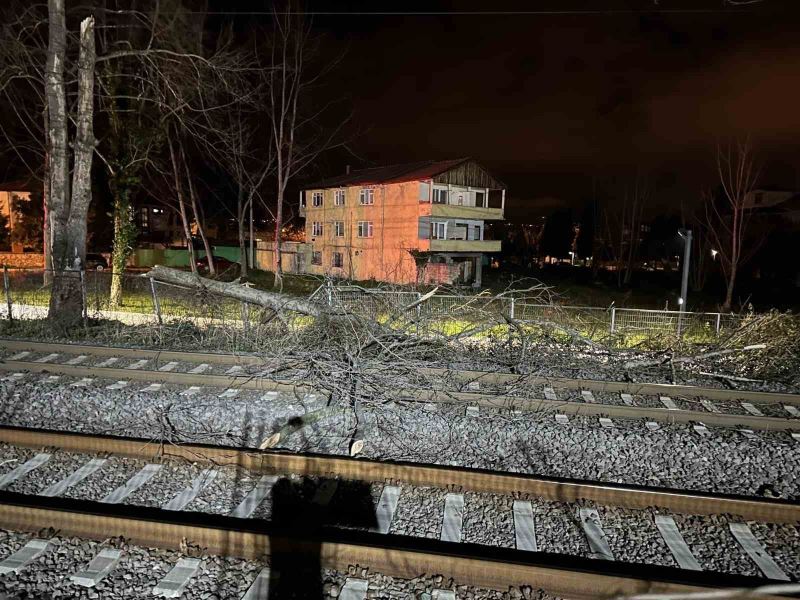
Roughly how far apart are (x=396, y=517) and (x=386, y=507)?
7.1 inches

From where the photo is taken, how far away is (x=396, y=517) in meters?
4.86

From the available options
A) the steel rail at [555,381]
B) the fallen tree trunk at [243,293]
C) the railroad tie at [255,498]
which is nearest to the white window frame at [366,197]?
the fallen tree trunk at [243,293]

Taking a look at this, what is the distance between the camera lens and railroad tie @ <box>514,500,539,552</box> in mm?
4508

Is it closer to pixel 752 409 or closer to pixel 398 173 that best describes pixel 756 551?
pixel 752 409

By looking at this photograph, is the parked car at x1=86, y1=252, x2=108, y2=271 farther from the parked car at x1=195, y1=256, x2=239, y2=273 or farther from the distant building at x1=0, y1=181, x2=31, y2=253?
the distant building at x1=0, y1=181, x2=31, y2=253

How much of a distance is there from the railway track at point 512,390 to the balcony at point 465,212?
29.2 meters

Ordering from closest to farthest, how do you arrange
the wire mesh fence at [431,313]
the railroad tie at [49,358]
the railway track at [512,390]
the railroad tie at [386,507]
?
the railroad tie at [386,507] < the railway track at [512,390] < the railroad tie at [49,358] < the wire mesh fence at [431,313]

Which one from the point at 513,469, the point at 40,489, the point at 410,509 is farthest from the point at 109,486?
the point at 513,469

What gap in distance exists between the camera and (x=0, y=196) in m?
51.5

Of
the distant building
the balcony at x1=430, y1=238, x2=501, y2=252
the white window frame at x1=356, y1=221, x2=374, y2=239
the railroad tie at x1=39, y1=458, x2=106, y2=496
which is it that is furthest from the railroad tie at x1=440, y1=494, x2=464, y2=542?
the distant building

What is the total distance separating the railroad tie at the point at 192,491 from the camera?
500 centimetres

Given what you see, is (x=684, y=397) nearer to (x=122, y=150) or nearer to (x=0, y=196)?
(x=122, y=150)

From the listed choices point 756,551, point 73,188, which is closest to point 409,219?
point 73,188

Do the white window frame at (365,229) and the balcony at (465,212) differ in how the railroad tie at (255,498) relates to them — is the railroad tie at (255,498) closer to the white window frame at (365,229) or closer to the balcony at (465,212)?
the balcony at (465,212)
